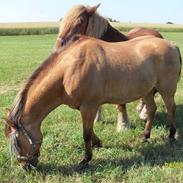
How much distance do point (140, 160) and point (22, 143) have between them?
183cm

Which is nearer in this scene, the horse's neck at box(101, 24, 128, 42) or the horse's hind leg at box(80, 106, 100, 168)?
the horse's hind leg at box(80, 106, 100, 168)

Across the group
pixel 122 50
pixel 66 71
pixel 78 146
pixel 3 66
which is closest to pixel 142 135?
pixel 78 146

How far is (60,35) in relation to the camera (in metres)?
7.06

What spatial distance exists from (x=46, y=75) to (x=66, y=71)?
0.29m

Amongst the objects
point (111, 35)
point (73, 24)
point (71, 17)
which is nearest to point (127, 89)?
point (73, 24)

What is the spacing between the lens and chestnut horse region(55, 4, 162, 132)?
704 cm

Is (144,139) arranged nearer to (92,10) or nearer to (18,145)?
(18,145)

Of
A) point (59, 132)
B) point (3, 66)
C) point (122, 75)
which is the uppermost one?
point (122, 75)

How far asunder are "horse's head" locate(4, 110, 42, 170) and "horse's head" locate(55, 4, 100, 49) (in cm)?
217

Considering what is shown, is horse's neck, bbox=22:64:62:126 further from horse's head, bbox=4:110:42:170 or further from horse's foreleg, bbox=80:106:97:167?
horse's foreleg, bbox=80:106:97:167

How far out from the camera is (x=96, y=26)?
25.2 ft

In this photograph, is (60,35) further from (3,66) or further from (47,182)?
(3,66)

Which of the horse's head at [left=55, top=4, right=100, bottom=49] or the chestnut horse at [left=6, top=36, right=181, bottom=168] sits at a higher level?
the horse's head at [left=55, top=4, right=100, bottom=49]

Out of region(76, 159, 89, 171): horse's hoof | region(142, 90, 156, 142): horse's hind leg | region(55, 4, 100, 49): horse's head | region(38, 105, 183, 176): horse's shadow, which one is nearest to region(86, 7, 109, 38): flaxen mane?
region(55, 4, 100, 49): horse's head
